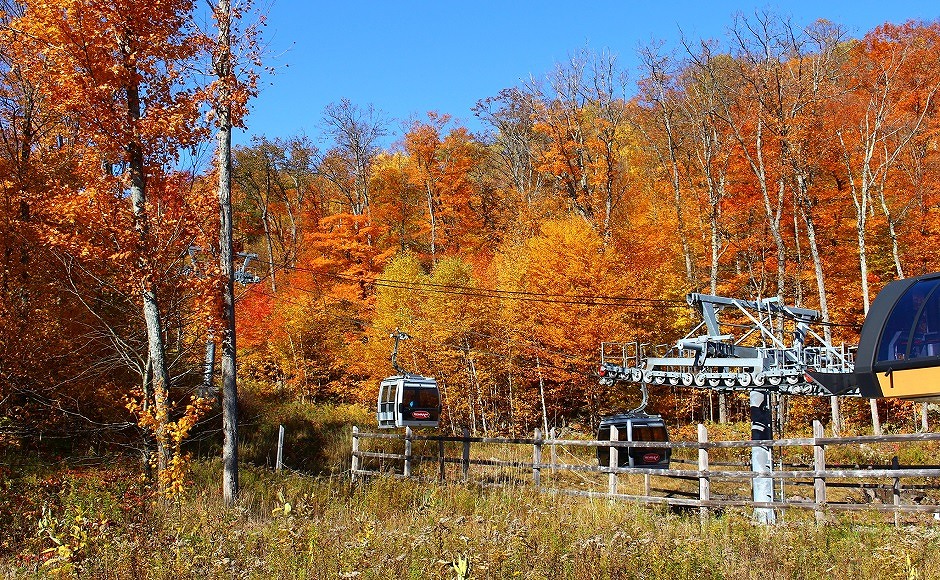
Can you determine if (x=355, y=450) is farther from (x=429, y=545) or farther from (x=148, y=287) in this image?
(x=429, y=545)

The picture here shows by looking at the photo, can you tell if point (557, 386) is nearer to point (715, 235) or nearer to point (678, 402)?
point (678, 402)

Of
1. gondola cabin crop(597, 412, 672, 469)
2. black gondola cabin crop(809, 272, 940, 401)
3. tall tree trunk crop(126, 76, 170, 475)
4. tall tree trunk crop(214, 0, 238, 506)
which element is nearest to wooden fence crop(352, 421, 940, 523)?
gondola cabin crop(597, 412, 672, 469)

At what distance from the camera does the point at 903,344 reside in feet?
32.2

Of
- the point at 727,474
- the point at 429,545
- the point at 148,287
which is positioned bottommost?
the point at 727,474

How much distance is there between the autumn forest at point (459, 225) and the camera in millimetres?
12211

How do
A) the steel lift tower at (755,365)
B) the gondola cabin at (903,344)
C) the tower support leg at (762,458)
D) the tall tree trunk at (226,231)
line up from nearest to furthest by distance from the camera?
the gondola cabin at (903,344), the tall tree trunk at (226,231), the tower support leg at (762,458), the steel lift tower at (755,365)

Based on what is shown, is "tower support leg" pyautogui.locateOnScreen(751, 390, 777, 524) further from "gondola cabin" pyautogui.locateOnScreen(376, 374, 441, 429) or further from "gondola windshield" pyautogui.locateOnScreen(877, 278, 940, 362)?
"gondola cabin" pyautogui.locateOnScreen(376, 374, 441, 429)

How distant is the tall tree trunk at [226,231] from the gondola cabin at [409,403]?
1444 centimetres

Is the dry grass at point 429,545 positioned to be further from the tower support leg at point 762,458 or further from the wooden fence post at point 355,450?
the wooden fence post at point 355,450

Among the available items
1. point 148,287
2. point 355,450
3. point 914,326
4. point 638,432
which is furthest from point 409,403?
point 914,326

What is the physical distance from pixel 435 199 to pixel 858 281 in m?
24.8

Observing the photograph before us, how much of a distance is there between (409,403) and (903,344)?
19491mm

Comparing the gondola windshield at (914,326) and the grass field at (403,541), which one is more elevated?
the gondola windshield at (914,326)

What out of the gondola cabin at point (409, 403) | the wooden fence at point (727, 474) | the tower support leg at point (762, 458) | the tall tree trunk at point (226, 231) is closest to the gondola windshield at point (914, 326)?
the wooden fence at point (727, 474)
